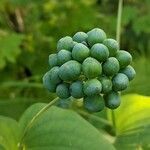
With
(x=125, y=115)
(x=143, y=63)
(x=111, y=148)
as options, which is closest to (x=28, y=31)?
(x=143, y=63)

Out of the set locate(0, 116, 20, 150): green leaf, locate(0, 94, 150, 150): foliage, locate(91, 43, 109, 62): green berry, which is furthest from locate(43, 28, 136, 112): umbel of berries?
locate(0, 116, 20, 150): green leaf

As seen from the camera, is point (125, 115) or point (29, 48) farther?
point (29, 48)

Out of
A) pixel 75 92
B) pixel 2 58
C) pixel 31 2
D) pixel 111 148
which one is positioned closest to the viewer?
pixel 75 92

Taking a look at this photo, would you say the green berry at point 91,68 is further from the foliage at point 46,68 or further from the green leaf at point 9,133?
the green leaf at point 9,133

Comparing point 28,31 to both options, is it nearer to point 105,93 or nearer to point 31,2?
point 31,2

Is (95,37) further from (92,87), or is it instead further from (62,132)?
(62,132)

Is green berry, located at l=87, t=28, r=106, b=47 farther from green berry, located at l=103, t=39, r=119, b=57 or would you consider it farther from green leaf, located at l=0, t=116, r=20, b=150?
green leaf, located at l=0, t=116, r=20, b=150
